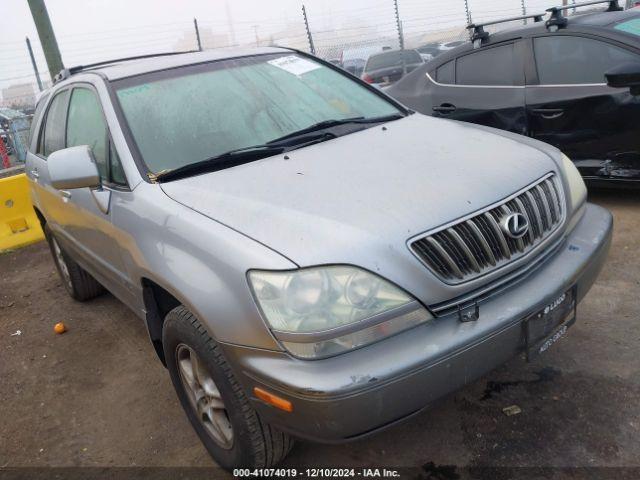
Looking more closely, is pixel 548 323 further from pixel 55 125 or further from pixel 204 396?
pixel 55 125

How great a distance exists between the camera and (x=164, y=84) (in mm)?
3068

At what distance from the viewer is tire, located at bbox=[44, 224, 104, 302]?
4480mm

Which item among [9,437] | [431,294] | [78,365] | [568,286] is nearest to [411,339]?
[431,294]

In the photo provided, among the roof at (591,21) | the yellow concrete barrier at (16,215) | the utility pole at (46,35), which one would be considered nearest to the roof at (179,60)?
the roof at (591,21)

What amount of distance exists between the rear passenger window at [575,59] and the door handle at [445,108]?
0.86 metres

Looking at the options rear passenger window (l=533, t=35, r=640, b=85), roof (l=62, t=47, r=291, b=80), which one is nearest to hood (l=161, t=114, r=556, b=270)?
roof (l=62, t=47, r=291, b=80)

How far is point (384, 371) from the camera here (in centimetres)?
185

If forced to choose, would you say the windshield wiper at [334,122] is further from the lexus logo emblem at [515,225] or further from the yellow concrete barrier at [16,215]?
the yellow concrete barrier at [16,215]

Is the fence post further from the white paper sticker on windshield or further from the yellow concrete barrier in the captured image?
Result: the white paper sticker on windshield

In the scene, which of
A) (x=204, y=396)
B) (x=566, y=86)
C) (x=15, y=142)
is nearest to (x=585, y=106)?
(x=566, y=86)

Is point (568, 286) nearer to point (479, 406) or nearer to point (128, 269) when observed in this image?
point (479, 406)

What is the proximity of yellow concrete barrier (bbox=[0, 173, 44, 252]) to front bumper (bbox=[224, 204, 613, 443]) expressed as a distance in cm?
554

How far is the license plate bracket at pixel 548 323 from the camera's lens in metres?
2.16

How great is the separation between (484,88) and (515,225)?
11.4 feet
